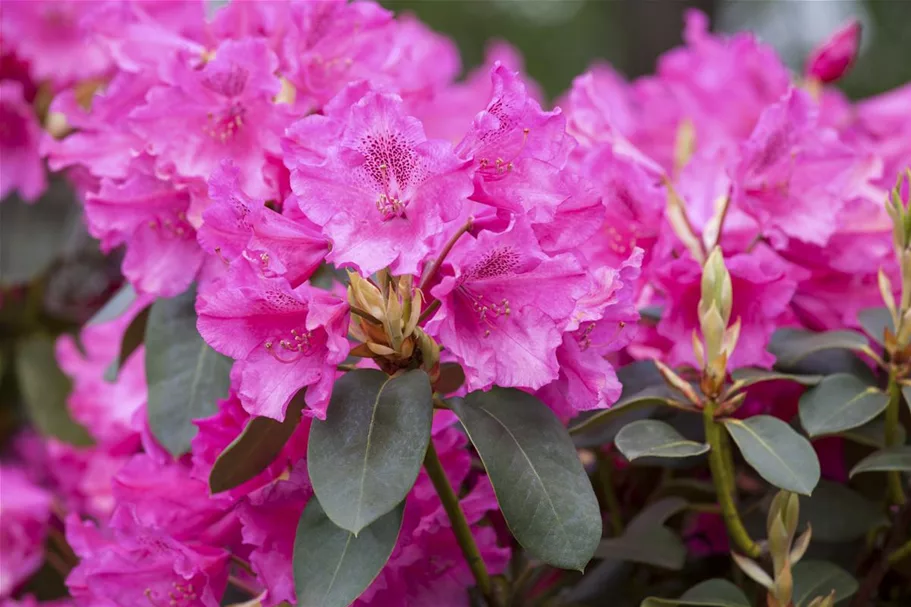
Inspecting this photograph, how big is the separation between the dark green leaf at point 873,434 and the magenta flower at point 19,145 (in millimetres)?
1074

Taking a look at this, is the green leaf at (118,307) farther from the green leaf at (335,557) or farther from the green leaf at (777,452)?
the green leaf at (777,452)

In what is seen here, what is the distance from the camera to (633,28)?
2.79m

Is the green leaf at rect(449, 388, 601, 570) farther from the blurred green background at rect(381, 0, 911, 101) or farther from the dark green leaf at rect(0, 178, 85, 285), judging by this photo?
the blurred green background at rect(381, 0, 911, 101)

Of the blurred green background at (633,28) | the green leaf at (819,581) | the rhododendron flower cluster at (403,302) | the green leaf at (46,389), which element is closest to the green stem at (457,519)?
the rhododendron flower cluster at (403,302)

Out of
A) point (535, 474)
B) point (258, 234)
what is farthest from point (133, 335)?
point (535, 474)

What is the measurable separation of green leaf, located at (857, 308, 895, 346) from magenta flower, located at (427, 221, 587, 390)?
0.29 m

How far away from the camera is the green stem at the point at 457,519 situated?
717mm

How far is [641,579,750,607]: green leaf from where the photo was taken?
72 centimetres

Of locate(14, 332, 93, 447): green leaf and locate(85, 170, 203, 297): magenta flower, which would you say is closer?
locate(85, 170, 203, 297): magenta flower

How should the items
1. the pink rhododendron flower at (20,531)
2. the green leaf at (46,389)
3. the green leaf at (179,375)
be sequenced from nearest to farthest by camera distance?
the green leaf at (179,375) < the pink rhododendron flower at (20,531) < the green leaf at (46,389)

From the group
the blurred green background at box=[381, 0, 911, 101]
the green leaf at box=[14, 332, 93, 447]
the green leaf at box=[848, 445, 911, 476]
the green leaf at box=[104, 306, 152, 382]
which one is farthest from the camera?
the blurred green background at box=[381, 0, 911, 101]

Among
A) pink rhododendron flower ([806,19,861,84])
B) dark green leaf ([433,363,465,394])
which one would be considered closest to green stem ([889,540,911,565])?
dark green leaf ([433,363,465,394])

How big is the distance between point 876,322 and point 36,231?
1.18 meters

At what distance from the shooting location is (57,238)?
4.93ft
